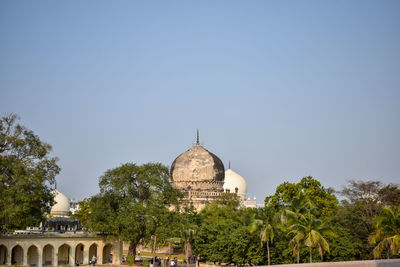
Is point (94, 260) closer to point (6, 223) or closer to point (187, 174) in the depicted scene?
point (6, 223)

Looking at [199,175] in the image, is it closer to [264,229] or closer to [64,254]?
[64,254]

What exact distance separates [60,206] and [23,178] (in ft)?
137

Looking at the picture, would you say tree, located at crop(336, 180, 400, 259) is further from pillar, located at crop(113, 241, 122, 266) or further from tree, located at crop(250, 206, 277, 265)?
pillar, located at crop(113, 241, 122, 266)

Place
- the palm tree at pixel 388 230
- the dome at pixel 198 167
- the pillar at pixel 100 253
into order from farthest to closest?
the dome at pixel 198 167, the pillar at pixel 100 253, the palm tree at pixel 388 230

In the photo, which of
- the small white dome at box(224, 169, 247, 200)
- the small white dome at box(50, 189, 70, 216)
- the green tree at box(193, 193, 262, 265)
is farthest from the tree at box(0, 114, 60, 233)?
the small white dome at box(224, 169, 247, 200)

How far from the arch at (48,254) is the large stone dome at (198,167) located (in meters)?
40.7

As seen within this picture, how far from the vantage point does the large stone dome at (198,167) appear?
87.2 m

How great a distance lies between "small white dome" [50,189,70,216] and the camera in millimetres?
80356

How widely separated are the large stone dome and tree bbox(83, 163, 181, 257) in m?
38.6

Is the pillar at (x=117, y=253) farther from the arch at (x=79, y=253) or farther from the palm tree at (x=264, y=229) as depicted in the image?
the palm tree at (x=264, y=229)

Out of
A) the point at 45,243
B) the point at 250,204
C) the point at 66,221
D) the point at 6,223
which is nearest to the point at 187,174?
the point at 250,204

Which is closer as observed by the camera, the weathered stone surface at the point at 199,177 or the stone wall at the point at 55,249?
the stone wall at the point at 55,249

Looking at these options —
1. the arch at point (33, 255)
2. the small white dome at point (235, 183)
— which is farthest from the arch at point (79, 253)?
the small white dome at point (235, 183)

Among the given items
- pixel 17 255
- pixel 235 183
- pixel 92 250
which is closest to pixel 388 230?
pixel 92 250
